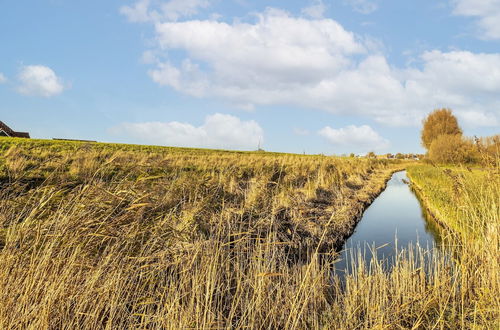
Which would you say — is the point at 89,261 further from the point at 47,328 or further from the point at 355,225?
the point at 355,225

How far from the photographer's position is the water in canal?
7.91 m

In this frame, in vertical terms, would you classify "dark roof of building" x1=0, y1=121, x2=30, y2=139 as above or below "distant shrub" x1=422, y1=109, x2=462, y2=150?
below

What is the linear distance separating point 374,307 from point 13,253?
351cm

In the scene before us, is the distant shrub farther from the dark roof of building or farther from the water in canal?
the dark roof of building

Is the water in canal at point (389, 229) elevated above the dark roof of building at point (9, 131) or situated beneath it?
situated beneath

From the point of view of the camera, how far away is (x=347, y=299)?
379 centimetres

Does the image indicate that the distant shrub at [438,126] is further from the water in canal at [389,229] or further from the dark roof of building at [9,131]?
the dark roof of building at [9,131]

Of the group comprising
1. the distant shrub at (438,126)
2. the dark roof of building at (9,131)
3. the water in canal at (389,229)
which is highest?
the distant shrub at (438,126)

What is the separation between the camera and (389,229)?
10586 millimetres

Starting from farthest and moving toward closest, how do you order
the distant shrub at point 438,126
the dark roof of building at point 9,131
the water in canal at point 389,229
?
the distant shrub at point 438,126, the dark roof of building at point 9,131, the water in canal at point 389,229

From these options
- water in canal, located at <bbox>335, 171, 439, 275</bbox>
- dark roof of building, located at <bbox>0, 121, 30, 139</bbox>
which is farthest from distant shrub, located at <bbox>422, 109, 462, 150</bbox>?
dark roof of building, located at <bbox>0, 121, 30, 139</bbox>

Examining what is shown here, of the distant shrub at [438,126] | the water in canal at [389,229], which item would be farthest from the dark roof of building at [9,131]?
the distant shrub at [438,126]

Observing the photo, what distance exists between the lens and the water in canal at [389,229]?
791cm

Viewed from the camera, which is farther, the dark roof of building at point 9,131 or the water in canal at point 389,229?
the dark roof of building at point 9,131
